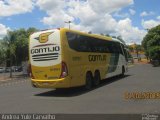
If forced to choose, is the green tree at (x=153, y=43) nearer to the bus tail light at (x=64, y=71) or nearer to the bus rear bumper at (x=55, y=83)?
the bus rear bumper at (x=55, y=83)

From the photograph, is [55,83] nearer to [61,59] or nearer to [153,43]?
[61,59]

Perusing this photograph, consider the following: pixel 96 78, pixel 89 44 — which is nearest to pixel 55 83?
pixel 89 44

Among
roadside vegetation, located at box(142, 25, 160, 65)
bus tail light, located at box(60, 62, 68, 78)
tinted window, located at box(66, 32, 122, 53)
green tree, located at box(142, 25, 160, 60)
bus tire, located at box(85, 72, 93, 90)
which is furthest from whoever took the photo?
green tree, located at box(142, 25, 160, 60)

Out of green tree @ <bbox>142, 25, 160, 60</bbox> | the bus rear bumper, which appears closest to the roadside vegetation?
green tree @ <bbox>142, 25, 160, 60</bbox>

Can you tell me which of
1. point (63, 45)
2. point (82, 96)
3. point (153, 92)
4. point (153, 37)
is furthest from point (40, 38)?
point (153, 37)

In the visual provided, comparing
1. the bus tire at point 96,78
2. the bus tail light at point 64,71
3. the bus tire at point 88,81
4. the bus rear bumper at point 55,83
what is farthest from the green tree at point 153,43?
the bus tail light at point 64,71

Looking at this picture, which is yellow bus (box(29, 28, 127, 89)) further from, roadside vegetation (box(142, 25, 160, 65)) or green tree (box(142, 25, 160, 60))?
green tree (box(142, 25, 160, 60))

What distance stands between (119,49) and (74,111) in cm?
1559

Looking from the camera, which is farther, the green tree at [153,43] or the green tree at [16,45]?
the green tree at [153,43]

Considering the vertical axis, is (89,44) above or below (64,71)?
above

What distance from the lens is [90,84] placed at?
2059 cm

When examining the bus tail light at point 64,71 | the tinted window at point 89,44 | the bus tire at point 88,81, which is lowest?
the bus tire at point 88,81

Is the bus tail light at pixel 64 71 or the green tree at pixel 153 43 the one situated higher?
the green tree at pixel 153 43

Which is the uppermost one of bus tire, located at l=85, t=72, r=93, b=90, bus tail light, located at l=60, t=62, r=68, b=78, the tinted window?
the tinted window
